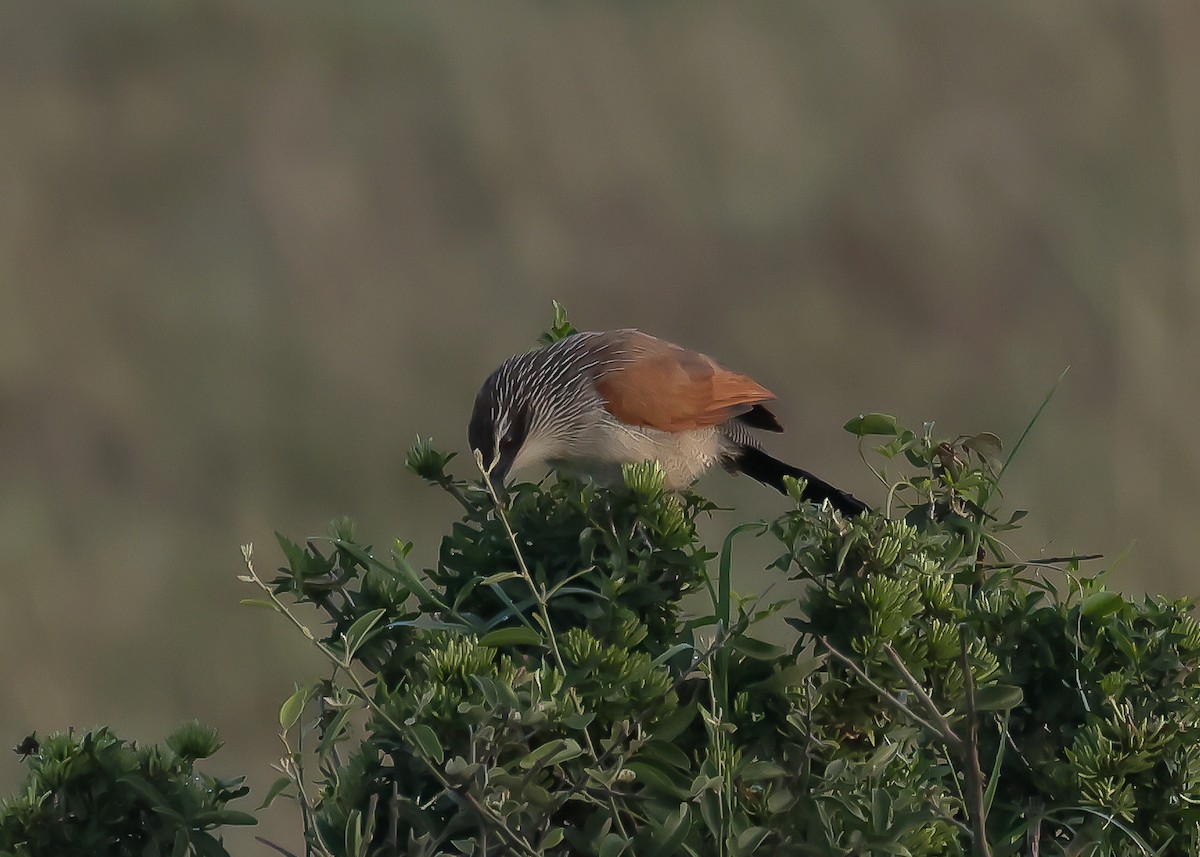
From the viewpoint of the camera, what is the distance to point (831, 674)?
0.64 meters

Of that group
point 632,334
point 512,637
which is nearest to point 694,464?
point 632,334

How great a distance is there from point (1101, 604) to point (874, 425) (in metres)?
0.17

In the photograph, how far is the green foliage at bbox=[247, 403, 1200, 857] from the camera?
569 mm

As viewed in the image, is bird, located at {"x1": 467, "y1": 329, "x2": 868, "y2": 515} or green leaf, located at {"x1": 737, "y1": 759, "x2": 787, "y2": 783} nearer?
green leaf, located at {"x1": 737, "y1": 759, "x2": 787, "y2": 783}

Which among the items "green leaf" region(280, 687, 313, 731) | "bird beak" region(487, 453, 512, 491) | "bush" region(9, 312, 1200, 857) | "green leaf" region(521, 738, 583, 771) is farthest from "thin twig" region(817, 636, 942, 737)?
"bird beak" region(487, 453, 512, 491)

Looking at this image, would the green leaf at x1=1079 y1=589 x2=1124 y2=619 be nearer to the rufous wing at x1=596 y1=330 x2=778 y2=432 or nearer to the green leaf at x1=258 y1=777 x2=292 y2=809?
the green leaf at x1=258 y1=777 x2=292 y2=809

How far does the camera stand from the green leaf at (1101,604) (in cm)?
71

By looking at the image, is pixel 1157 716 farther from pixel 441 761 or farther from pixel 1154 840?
pixel 441 761

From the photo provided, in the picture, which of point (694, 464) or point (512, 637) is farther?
point (694, 464)

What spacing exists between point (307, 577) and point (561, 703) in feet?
0.67

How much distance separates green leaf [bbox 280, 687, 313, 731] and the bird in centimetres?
101

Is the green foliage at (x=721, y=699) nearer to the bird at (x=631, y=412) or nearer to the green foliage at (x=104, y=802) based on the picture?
the green foliage at (x=104, y=802)

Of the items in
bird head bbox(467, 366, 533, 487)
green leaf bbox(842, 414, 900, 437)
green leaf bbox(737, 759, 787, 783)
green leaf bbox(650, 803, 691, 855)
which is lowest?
green leaf bbox(650, 803, 691, 855)

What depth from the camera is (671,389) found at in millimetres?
1691
